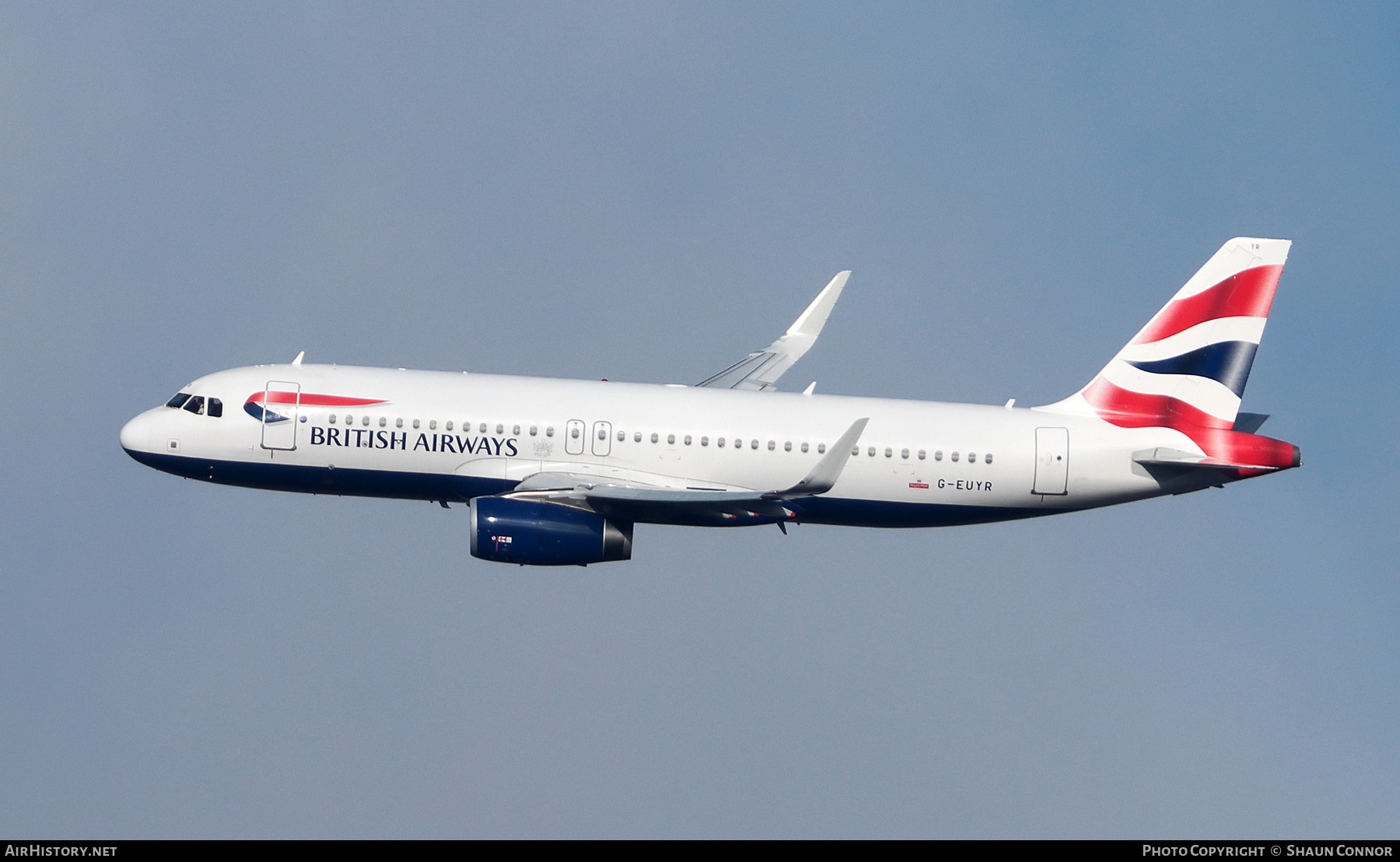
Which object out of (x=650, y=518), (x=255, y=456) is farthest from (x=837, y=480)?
(x=255, y=456)

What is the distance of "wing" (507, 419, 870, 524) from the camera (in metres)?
45.0

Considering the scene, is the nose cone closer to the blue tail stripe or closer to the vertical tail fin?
the vertical tail fin

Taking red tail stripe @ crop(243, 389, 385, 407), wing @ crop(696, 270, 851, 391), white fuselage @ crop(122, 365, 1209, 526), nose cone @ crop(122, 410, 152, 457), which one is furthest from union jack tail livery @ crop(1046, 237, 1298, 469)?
nose cone @ crop(122, 410, 152, 457)

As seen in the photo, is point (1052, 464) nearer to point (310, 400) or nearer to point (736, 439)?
point (736, 439)

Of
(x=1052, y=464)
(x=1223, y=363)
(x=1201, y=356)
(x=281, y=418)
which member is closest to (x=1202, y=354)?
(x=1201, y=356)

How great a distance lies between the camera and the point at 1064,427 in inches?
1965

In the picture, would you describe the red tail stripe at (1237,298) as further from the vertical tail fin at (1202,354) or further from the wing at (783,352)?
the wing at (783,352)

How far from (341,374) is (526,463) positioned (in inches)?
267

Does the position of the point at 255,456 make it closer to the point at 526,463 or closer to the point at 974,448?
the point at 526,463

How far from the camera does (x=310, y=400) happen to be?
48.4 m

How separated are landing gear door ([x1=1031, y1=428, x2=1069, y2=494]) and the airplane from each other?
0.05 metres

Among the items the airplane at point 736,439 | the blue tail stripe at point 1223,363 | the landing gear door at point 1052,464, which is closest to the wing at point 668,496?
the airplane at point 736,439

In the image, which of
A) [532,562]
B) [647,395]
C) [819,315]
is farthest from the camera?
[819,315]

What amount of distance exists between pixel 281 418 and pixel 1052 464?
81.1ft
